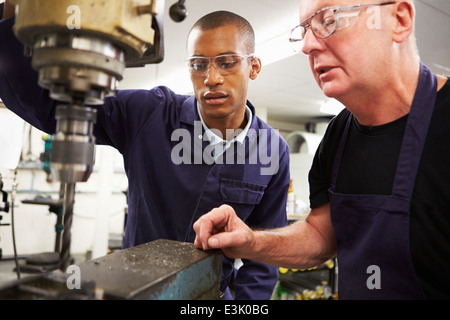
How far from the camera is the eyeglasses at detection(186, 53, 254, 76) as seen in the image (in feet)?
4.79

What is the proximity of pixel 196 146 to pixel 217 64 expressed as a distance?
0.39 metres

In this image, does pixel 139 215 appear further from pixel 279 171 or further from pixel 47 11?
pixel 47 11

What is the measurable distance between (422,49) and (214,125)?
332 cm

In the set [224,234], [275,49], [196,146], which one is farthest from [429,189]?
[275,49]

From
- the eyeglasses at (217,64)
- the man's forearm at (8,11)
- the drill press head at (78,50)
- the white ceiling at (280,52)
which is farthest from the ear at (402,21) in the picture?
the white ceiling at (280,52)

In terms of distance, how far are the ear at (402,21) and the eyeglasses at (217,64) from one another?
26.8 inches

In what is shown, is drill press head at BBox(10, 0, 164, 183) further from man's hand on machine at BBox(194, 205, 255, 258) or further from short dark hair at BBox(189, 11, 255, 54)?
short dark hair at BBox(189, 11, 255, 54)

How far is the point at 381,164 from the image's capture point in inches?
42.9

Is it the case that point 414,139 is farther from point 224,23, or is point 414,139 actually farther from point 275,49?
point 275,49

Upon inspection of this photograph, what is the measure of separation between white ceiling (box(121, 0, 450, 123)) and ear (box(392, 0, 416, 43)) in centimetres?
203

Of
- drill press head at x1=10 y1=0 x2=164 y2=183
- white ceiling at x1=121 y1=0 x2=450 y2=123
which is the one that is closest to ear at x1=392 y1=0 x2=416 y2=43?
drill press head at x1=10 y1=0 x2=164 y2=183
